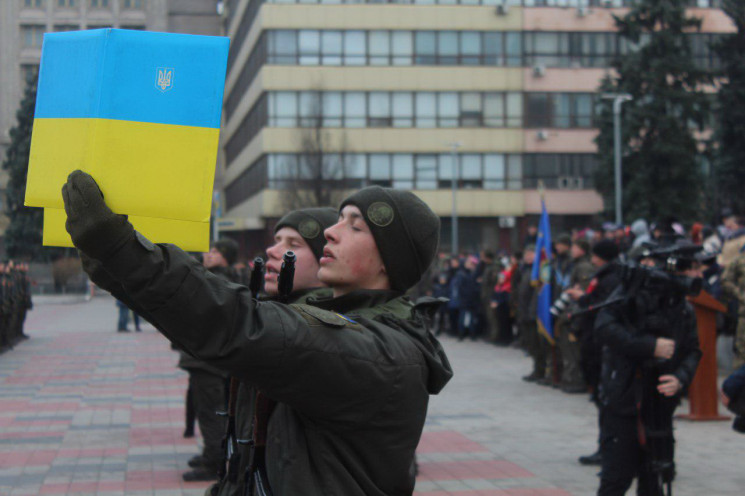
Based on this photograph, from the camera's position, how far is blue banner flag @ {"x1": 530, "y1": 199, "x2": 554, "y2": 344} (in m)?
14.7

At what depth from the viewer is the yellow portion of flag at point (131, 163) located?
2088 millimetres

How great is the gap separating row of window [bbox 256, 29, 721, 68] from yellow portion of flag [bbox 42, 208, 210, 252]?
4936 centimetres

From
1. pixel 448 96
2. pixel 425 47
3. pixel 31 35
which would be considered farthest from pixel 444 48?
pixel 31 35

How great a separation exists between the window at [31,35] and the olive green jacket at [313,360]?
94.3 m

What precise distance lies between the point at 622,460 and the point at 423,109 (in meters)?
46.5

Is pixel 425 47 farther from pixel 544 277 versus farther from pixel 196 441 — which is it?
pixel 196 441

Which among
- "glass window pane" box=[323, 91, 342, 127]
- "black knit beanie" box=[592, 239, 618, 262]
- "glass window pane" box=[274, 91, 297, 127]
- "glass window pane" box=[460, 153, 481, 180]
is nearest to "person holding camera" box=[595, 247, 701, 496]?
"black knit beanie" box=[592, 239, 618, 262]

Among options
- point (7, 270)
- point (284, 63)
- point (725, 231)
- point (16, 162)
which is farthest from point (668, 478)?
point (16, 162)

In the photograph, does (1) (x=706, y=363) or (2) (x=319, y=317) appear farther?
(1) (x=706, y=363)

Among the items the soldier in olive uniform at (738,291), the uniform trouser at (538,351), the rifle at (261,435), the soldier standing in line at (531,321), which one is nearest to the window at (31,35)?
the soldier standing in line at (531,321)

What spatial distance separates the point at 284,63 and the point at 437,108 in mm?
8062

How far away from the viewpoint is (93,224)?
1.92 meters

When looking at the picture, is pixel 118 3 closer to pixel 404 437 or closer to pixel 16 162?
pixel 16 162

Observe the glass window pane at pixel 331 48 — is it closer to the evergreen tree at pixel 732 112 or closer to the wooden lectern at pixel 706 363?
the evergreen tree at pixel 732 112
